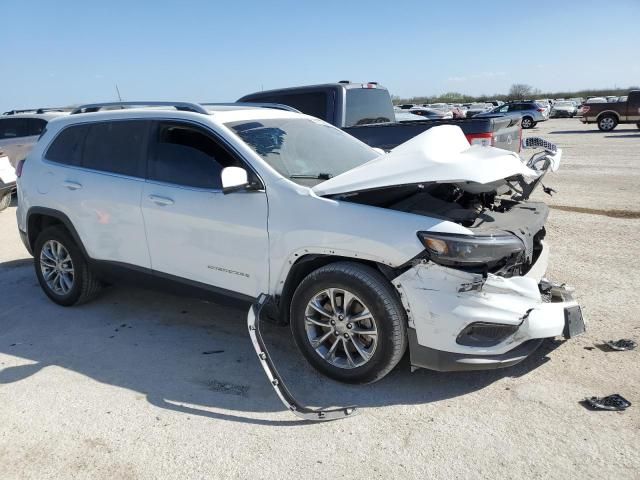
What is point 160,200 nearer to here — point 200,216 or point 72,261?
point 200,216

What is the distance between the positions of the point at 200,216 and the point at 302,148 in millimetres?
979

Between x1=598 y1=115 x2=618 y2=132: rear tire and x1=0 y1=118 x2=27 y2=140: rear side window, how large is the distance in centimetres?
2378

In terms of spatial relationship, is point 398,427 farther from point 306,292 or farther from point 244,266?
point 244,266

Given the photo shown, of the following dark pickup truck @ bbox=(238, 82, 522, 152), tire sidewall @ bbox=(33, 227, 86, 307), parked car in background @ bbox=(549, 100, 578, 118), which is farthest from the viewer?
parked car in background @ bbox=(549, 100, 578, 118)

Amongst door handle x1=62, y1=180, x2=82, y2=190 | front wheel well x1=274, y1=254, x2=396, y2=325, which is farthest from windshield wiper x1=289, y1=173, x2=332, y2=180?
door handle x1=62, y1=180, x2=82, y2=190

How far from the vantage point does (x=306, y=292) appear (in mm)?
3617

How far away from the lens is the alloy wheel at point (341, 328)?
11.4ft

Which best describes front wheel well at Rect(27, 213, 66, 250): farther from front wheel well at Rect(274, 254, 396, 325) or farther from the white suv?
front wheel well at Rect(274, 254, 396, 325)

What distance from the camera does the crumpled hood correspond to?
3.34 m

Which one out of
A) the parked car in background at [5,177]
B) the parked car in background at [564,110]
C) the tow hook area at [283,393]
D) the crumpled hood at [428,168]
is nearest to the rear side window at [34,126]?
the parked car in background at [5,177]

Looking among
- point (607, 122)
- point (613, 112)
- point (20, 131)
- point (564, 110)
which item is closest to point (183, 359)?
point (20, 131)

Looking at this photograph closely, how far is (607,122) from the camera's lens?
81.8 feet

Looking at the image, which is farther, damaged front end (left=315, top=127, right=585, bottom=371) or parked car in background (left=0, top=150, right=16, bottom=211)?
parked car in background (left=0, top=150, right=16, bottom=211)

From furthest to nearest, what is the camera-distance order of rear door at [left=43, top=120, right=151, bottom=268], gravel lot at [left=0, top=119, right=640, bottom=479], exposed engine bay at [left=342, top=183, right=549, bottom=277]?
rear door at [left=43, top=120, right=151, bottom=268] → exposed engine bay at [left=342, top=183, right=549, bottom=277] → gravel lot at [left=0, top=119, right=640, bottom=479]
